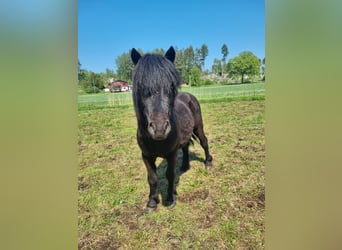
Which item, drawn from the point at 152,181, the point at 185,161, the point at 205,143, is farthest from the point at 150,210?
the point at 205,143

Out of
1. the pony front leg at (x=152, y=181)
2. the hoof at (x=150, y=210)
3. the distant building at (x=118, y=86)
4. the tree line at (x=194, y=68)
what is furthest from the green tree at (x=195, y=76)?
the hoof at (x=150, y=210)

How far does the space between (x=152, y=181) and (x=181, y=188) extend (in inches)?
9.9

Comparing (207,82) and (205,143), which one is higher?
(207,82)

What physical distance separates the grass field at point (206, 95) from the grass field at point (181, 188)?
0.14 ft

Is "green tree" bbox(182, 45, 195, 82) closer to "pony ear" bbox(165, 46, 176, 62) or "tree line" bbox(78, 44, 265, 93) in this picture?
"tree line" bbox(78, 44, 265, 93)

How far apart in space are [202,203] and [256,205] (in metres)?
0.35

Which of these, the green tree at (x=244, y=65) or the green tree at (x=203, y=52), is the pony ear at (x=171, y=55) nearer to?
the green tree at (x=203, y=52)

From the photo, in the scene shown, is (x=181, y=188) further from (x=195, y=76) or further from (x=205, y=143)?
(x=195, y=76)

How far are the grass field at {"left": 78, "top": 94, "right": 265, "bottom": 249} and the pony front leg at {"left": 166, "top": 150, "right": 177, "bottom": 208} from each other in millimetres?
48

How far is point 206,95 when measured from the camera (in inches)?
68.6

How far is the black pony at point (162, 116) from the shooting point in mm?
1301

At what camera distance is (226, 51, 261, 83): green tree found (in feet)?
5.34

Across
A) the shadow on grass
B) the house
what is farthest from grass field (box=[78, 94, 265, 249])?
the house

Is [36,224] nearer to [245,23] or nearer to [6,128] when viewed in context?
[6,128]
